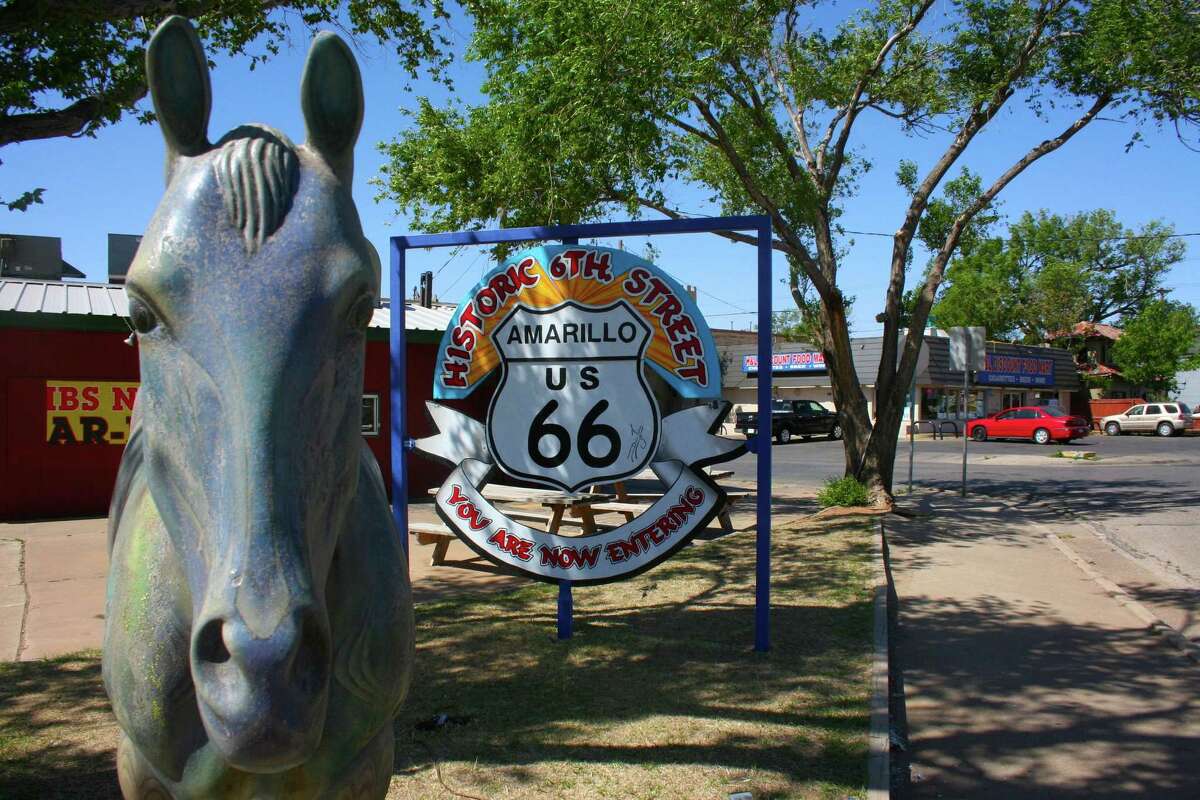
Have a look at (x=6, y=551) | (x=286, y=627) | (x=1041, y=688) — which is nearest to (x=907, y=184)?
(x=1041, y=688)

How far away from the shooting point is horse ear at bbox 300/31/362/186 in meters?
1.50

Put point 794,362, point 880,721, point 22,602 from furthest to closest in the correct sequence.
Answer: point 794,362 → point 22,602 → point 880,721

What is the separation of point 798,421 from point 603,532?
2964cm

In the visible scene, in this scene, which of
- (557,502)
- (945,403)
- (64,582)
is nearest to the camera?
(64,582)

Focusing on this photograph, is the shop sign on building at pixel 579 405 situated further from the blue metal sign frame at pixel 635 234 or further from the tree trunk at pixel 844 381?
the tree trunk at pixel 844 381

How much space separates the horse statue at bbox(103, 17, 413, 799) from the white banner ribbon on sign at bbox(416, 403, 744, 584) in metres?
4.13

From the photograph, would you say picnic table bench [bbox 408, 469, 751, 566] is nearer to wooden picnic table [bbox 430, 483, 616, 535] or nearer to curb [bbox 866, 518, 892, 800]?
wooden picnic table [bbox 430, 483, 616, 535]

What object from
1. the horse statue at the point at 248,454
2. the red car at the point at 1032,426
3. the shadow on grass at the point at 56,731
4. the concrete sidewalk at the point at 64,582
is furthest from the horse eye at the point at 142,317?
the red car at the point at 1032,426

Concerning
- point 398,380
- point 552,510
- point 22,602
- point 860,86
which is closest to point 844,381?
point 860,86

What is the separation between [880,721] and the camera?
4.75 meters

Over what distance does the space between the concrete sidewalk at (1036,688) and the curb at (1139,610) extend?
0.06m

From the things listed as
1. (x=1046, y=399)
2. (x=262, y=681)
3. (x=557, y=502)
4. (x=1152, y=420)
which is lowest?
(x=557, y=502)

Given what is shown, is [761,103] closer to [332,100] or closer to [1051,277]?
[332,100]

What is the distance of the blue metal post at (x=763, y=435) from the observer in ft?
19.9
